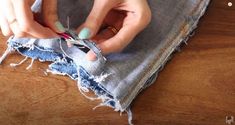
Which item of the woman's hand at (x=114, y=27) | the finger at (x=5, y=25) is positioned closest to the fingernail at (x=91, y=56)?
the woman's hand at (x=114, y=27)

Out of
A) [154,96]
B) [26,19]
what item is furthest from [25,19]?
[154,96]

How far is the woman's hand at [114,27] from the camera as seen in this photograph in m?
0.50

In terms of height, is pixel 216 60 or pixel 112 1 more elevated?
pixel 112 1

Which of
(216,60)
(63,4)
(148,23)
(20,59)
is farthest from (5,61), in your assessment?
(216,60)

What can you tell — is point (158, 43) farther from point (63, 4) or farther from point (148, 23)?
point (63, 4)

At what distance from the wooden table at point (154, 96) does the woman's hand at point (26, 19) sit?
7 centimetres

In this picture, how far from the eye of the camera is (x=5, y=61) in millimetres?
542

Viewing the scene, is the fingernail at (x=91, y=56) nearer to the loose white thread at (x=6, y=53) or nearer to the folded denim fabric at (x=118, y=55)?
the folded denim fabric at (x=118, y=55)

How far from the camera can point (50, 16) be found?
0.49m

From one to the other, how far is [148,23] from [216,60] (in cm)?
12

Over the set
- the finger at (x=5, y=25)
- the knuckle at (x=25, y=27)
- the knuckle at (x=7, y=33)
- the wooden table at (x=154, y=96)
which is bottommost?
the wooden table at (x=154, y=96)

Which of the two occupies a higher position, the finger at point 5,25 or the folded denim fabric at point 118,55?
the finger at point 5,25

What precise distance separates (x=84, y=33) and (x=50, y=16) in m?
0.05

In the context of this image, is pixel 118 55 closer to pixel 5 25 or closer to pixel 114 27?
pixel 114 27
